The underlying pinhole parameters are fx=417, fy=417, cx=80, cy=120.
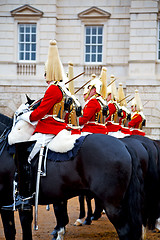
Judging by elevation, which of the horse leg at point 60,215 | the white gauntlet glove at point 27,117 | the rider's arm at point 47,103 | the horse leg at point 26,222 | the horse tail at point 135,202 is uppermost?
the rider's arm at point 47,103

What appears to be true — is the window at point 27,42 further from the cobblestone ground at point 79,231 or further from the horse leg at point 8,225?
the horse leg at point 8,225

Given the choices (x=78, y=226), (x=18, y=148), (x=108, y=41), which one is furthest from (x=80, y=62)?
(x=18, y=148)

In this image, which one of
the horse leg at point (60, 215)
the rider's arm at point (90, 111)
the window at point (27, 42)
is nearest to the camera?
the horse leg at point (60, 215)

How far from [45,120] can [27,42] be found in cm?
1580

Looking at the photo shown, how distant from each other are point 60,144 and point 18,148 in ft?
1.97

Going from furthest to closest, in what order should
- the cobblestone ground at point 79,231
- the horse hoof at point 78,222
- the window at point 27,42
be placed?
1. the window at point 27,42
2. the horse hoof at point 78,222
3. the cobblestone ground at point 79,231

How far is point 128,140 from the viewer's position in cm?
646

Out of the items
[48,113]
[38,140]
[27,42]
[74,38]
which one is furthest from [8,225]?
[27,42]

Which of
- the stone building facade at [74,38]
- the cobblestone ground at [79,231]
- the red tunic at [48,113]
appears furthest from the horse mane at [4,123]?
the stone building facade at [74,38]

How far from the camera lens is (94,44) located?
2086 centimetres

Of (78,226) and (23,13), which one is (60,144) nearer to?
(78,226)

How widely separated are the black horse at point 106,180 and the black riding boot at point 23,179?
0.76ft

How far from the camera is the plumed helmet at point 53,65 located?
227 inches

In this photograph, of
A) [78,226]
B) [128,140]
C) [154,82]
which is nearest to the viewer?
[128,140]
